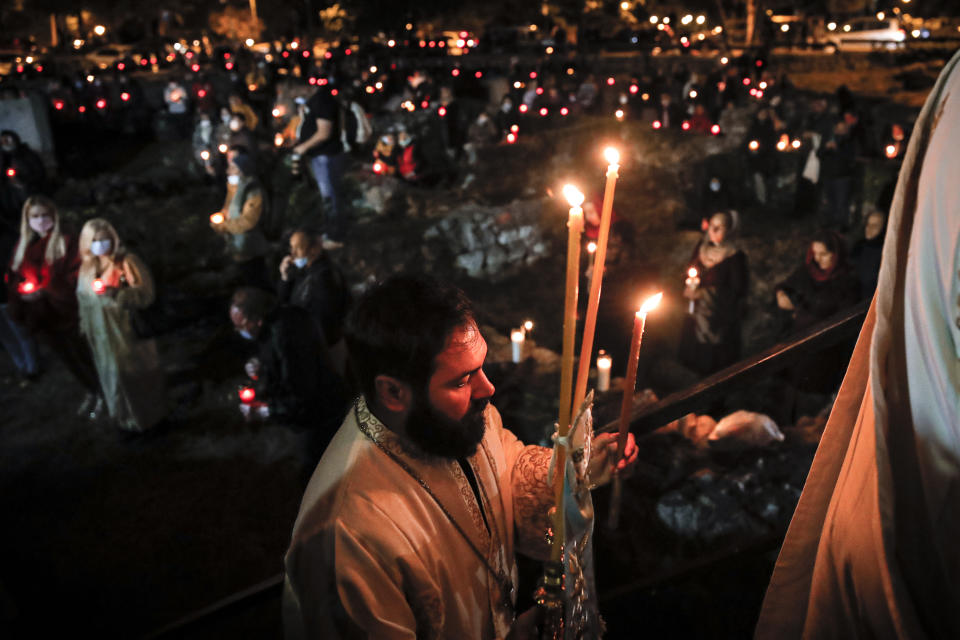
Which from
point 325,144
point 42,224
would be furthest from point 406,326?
point 325,144

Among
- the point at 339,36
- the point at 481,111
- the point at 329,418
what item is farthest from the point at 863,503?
the point at 339,36

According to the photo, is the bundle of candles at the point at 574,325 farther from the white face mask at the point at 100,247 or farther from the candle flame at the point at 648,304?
the white face mask at the point at 100,247

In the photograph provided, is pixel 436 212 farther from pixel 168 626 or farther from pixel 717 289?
pixel 168 626

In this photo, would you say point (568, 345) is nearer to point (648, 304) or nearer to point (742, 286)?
point (648, 304)

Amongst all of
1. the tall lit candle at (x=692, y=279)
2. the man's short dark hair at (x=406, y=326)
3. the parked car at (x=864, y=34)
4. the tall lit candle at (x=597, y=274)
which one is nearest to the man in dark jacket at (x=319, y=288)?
the tall lit candle at (x=692, y=279)

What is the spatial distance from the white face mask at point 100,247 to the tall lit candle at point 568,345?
4.81m

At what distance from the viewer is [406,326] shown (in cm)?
169

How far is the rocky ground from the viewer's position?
382 cm

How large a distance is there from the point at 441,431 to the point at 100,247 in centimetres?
440

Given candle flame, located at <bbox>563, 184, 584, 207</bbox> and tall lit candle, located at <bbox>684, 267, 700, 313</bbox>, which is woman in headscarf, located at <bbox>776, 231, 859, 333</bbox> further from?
candle flame, located at <bbox>563, 184, 584, 207</bbox>

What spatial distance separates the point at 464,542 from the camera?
1.87 metres

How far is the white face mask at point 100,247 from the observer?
5.04 m

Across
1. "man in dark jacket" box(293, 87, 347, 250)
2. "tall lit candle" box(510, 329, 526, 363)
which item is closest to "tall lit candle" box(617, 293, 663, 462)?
"tall lit candle" box(510, 329, 526, 363)

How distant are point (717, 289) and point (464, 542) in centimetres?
486
